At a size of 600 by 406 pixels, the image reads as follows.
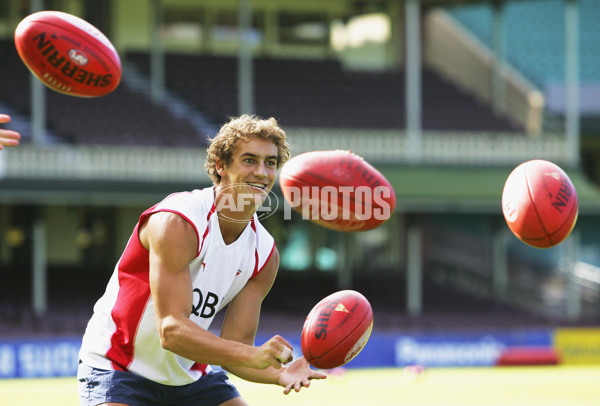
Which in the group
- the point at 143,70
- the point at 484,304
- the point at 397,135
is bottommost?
the point at 484,304

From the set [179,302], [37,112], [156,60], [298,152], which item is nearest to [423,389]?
[298,152]

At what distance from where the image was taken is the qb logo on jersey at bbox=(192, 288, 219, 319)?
4848 mm

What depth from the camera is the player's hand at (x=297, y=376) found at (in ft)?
14.7

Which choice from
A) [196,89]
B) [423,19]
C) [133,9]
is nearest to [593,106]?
[423,19]

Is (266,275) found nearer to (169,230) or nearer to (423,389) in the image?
(169,230)

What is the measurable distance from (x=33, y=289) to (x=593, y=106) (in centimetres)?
1550

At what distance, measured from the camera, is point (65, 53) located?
6.40 m

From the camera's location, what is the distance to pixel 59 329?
61.3 ft

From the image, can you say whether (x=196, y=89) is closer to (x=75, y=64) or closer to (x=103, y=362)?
(x=75, y=64)

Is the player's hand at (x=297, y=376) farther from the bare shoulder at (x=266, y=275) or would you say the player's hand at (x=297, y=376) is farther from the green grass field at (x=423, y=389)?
the green grass field at (x=423, y=389)

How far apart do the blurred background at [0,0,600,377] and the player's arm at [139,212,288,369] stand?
13.6m

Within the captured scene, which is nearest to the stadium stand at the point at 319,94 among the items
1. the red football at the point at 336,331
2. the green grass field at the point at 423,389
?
the green grass field at the point at 423,389

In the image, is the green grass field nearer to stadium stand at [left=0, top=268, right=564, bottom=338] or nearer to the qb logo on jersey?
stadium stand at [left=0, top=268, right=564, bottom=338]

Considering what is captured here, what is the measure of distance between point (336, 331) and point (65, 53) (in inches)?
108
